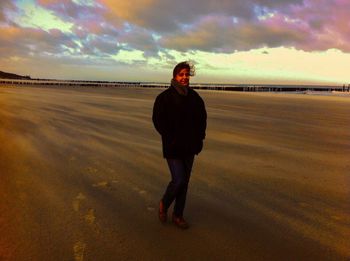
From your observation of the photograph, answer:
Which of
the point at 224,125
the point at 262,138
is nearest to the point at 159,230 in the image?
the point at 262,138

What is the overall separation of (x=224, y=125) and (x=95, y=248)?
38.5ft

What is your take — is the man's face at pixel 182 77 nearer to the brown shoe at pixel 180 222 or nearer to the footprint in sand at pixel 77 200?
the brown shoe at pixel 180 222

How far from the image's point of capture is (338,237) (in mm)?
4535

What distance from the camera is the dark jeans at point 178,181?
4.68 metres

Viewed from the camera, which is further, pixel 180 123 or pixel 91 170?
pixel 91 170

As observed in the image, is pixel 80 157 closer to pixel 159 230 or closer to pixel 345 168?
pixel 159 230

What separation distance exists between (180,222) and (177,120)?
50.0 inches

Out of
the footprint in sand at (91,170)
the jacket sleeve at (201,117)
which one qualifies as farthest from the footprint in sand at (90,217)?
the footprint in sand at (91,170)

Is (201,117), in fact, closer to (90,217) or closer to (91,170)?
(90,217)

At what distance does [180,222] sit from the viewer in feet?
15.6

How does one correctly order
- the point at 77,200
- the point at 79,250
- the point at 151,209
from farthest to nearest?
the point at 77,200 → the point at 151,209 → the point at 79,250

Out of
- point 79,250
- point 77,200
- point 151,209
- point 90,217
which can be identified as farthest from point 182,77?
point 77,200

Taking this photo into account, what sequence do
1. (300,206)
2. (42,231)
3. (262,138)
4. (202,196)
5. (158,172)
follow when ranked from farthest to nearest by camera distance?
(262,138), (158,172), (202,196), (300,206), (42,231)

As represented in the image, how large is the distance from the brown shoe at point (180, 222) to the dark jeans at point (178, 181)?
4 centimetres
